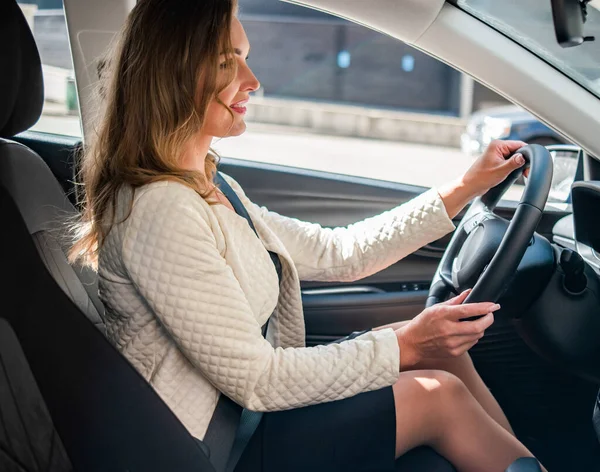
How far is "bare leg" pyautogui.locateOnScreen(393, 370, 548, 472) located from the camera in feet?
4.74

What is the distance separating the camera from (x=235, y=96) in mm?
1486

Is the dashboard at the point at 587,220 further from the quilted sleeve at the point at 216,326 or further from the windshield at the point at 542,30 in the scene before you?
the quilted sleeve at the point at 216,326

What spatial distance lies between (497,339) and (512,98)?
2.55ft

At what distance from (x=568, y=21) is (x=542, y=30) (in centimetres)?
30

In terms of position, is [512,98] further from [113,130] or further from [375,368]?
[113,130]

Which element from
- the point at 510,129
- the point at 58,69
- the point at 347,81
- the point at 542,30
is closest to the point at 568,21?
Result: the point at 542,30

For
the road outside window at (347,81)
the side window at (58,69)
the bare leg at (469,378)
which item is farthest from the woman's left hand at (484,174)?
the road outside window at (347,81)

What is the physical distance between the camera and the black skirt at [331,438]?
4.55 feet

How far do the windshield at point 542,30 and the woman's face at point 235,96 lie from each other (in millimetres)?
440

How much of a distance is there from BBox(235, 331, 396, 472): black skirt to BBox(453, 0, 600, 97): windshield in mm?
712

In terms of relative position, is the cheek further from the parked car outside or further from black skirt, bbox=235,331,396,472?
the parked car outside

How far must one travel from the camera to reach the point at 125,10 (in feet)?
6.78

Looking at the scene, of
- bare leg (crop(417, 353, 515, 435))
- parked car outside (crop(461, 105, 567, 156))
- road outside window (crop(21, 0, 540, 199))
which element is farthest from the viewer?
road outside window (crop(21, 0, 540, 199))

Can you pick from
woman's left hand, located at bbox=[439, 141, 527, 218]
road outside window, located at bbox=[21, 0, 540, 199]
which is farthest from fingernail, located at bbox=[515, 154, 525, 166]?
road outside window, located at bbox=[21, 0, 540, 199]
